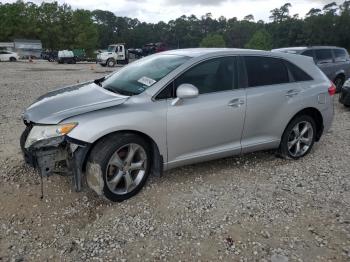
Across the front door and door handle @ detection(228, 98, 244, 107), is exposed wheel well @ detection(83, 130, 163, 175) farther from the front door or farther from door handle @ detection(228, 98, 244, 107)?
door handle @ detection(228, 98, 244, 107)

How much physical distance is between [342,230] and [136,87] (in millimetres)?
2693

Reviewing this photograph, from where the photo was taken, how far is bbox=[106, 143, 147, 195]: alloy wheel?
3607 mm

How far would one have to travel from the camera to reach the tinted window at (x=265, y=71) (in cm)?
448

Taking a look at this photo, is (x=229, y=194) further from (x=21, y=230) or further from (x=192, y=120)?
(x=21, y=230)

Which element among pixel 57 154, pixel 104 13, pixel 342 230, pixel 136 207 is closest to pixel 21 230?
pixel 57 154

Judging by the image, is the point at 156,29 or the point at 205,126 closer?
the point at 205,126

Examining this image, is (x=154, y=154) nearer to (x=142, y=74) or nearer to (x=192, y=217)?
(x=192, y=217)

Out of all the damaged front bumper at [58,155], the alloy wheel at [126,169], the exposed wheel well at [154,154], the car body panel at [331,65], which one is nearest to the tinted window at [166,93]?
the exposed wheel well at [154,154]

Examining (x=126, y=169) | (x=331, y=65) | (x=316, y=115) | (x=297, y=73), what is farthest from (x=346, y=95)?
(x=126, y=169)

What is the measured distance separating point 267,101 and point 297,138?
0.99m

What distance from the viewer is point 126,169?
3684mm

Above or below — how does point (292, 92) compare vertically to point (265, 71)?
below

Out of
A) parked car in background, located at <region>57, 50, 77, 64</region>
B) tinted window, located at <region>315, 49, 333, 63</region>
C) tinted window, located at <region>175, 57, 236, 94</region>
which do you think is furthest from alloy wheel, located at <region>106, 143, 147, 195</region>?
parked car in background, located at <region>57, 50, 77, 64</region>

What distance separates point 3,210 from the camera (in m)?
3.50
